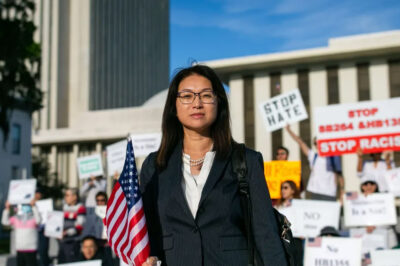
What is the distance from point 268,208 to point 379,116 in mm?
7028

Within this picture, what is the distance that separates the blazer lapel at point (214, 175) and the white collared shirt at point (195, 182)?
52mm

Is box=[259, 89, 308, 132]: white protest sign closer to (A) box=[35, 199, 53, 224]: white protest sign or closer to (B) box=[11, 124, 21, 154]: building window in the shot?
(A) box=[35, 199, 53, 224]: white protest sign

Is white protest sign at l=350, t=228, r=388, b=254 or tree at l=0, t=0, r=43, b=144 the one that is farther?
tree at l=0, t=0, r=43, b=144

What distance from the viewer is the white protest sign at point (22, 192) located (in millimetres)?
10031

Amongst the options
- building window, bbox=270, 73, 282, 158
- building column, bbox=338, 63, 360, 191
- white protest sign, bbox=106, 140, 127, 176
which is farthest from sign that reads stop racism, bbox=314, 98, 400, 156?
building window, bbox=270, 73, 282, 158

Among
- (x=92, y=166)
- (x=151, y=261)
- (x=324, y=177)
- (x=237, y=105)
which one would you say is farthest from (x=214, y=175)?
(x=237, y=105)

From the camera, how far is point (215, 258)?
86.1 inches

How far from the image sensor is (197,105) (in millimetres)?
2359

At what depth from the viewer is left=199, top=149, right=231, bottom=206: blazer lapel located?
2.24 meters

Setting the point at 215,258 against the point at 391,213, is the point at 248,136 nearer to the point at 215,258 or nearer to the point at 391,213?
the point at 391,213

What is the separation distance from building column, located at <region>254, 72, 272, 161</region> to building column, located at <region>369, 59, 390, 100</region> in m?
6.45

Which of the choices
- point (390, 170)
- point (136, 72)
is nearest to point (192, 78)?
point (390, 170)

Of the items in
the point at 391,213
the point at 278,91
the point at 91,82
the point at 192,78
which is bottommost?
the point at 391,213

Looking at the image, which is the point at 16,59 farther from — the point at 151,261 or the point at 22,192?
the point at 151,261
